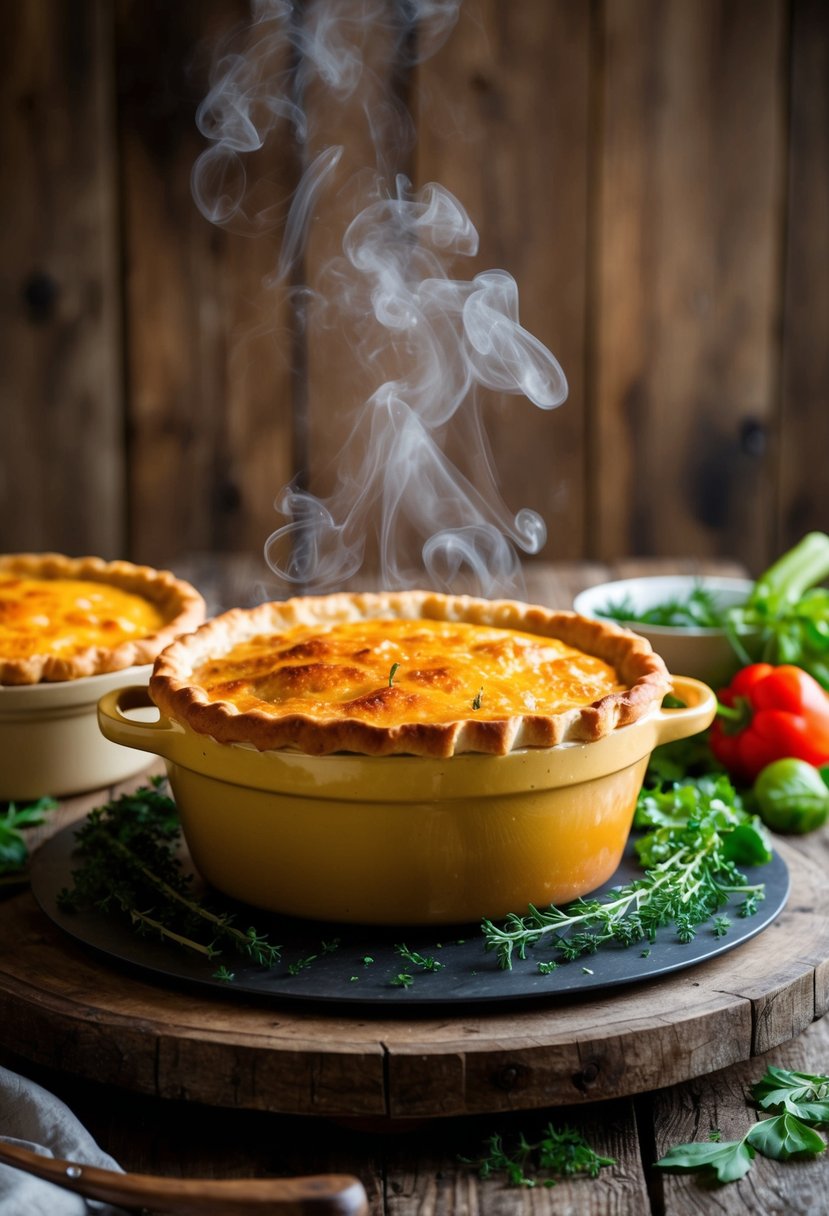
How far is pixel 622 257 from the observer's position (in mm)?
5125

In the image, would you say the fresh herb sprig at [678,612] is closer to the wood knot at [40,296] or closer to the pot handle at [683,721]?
the pot handle at [683,721]

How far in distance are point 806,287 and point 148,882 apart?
161 inches

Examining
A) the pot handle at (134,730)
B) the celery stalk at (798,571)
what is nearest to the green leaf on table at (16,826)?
the pot handle at (134,730)

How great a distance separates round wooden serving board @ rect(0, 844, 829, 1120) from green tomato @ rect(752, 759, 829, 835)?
0.59 m

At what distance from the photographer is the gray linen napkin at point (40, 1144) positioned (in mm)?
1398

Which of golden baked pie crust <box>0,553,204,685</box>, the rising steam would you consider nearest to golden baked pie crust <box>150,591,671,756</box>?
golden baked pie crust <box>0,553,204,685</box>

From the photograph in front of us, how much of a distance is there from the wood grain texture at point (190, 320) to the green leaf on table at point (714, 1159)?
385cm

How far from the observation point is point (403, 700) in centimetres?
187

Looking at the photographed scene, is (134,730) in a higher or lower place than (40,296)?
lower

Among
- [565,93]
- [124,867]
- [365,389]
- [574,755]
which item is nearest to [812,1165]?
[574,755]

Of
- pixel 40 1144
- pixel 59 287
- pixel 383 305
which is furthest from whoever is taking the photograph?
pixel 59 287

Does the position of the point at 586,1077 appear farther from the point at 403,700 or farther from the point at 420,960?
the point at 403,700

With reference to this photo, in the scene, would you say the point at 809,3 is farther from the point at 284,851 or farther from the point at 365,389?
the point at 284,851

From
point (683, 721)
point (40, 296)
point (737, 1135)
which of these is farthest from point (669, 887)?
point (40, 296)
